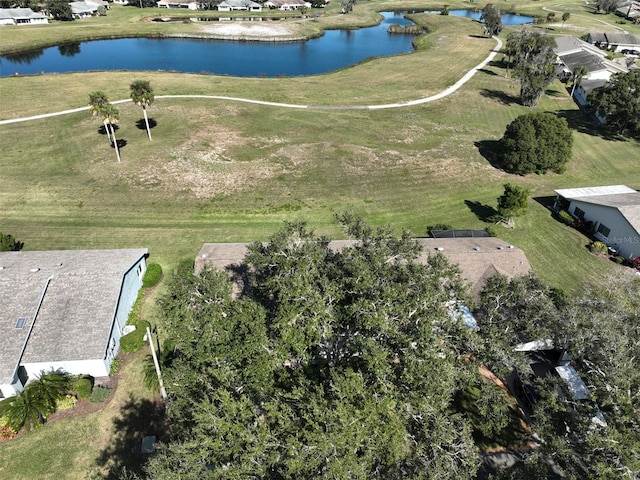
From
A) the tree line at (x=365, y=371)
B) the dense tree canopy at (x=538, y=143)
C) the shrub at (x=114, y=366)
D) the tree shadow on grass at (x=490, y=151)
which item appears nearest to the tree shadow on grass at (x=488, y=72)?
the tree shadow on grass at (x=490, y=151)

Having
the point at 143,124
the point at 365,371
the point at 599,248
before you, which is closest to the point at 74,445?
the point at 365,371

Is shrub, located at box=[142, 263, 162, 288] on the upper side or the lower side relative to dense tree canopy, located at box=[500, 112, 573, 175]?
lower

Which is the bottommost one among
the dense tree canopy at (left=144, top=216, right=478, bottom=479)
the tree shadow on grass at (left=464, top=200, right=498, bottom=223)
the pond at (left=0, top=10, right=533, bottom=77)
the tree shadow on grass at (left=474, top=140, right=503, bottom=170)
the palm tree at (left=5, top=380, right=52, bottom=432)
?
the tree shadow on grass at (left=464, top=200, right=498, bottom=223)

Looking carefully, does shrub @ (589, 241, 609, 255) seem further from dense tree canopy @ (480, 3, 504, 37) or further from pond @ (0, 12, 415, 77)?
dense tree canopy @ (480, 3, 504, 37)

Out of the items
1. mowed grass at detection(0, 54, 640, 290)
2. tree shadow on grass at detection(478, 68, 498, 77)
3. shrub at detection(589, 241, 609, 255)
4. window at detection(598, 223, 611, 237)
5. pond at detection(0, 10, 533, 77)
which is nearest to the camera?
shrub at detection(589, 241, 609, 255)

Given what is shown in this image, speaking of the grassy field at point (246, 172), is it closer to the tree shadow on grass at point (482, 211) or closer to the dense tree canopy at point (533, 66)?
the tree shadow on grass at point (482, 211)

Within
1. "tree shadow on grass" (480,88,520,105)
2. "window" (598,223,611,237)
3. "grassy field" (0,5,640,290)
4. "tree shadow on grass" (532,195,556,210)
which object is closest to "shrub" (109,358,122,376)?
"grassy field" (0,5,640,290)
